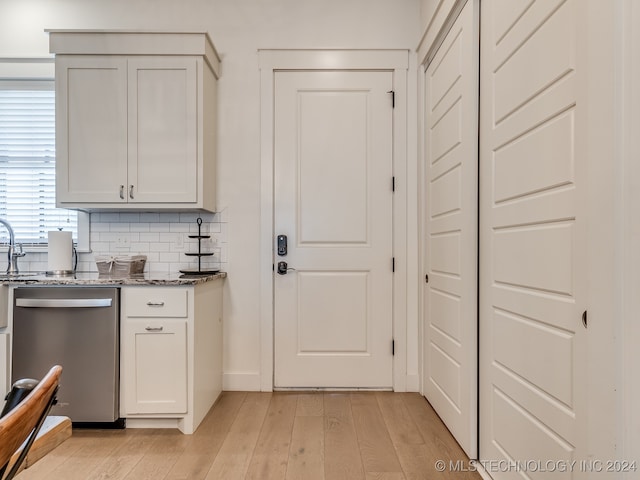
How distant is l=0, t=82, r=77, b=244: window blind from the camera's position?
10.0 feet

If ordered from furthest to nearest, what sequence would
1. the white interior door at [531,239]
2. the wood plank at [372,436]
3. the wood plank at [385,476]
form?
the wood plank at [372,436], the wood plank at [385,476], the white interior door at [531,239]

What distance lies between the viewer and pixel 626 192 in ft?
3.13

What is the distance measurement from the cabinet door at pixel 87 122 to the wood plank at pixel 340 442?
77.5 inches

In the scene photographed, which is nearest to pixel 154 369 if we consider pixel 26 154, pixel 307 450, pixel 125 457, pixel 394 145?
pixel 125 457

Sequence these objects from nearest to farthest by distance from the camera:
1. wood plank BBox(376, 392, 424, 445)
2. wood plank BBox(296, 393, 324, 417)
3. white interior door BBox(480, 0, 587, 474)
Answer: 1. white interior door BBox(480, 0, 587, 474)
2. wood plank BBox(376, 392, 424, 445)
3. wood plank BBox(296, 393, 324, 417)

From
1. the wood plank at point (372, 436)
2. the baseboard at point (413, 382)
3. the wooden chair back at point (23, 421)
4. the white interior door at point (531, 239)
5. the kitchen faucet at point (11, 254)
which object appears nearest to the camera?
the wooden chair back at point (23, 421)

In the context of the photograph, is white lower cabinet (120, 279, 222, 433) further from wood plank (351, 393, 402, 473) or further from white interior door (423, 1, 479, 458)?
white interior door (423, 1, 479, 458)

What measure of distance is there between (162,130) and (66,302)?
1200 mm

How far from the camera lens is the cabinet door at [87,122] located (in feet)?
8.70

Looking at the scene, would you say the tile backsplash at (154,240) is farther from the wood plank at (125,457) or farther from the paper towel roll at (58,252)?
the wood plank at (125,457)

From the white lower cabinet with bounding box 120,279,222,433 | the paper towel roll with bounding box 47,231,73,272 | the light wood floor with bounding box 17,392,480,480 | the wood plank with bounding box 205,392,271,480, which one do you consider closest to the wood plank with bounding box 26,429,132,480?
the light wood floor with bounding box 17,392,480,480

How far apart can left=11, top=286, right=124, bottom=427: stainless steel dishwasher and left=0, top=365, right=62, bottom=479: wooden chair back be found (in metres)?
1.84

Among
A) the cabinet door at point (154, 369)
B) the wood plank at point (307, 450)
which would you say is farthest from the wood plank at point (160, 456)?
the wood plank at point (307, 450)

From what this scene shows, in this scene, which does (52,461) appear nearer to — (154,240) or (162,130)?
(154,240)
